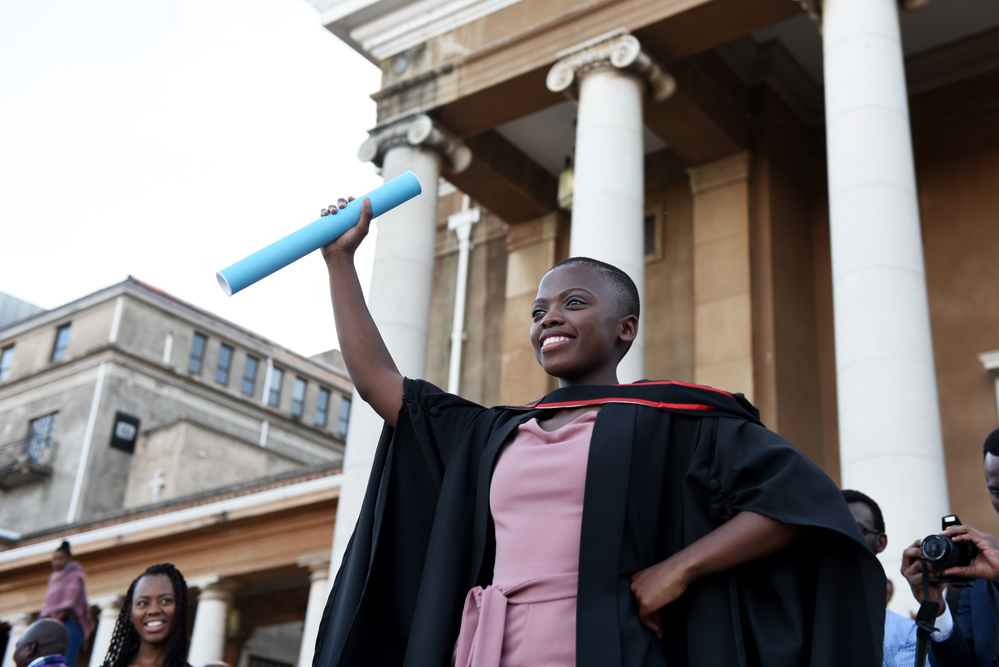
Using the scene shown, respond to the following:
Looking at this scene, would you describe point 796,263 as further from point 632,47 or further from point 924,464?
point 924,464

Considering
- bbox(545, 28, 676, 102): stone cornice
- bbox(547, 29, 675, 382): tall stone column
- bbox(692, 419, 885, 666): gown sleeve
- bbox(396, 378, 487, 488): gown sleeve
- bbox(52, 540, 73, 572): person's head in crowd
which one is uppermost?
bbox(545, 28, 676, 102): stone cornice

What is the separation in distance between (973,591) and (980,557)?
32.0 inches

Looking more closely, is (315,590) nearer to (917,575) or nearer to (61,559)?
(61,559)

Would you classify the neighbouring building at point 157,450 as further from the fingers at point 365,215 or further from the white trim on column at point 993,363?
the fingers at point 365,215

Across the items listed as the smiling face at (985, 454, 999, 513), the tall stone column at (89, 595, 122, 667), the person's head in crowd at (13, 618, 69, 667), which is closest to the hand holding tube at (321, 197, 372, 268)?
the smiling face at (985, 454, 999, 513)

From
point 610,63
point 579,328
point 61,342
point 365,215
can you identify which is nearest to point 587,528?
point 579,328

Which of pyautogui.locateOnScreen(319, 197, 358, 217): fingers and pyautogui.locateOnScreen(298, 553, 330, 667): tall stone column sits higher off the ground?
pyautogui.locateOnScreen(298, 553, 330, 667): tall stone column

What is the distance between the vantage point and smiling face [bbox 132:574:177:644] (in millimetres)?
5348

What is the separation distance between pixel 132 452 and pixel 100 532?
1898 cm

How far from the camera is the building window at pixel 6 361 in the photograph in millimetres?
45406

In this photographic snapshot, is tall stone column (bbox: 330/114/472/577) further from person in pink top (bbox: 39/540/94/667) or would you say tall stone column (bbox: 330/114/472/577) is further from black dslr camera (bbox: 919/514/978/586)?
black dslr camera (bbox: 919/514/978/586)

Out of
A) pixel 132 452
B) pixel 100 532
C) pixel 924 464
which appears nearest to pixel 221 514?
pixel 100 532

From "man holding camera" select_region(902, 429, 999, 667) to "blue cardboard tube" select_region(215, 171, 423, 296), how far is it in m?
1.96

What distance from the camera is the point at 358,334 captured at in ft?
10.1
